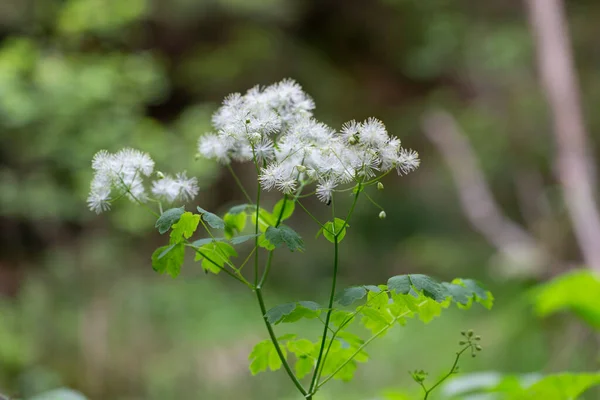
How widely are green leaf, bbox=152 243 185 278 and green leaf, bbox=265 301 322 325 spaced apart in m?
0.12

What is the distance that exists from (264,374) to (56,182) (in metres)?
1.86

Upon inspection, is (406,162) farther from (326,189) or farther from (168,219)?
(168,219)

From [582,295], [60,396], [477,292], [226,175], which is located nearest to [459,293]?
[477,292]

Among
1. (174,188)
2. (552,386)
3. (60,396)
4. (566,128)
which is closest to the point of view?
(174,188)

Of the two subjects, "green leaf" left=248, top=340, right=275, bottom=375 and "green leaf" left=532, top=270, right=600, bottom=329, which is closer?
"green leaf" left=248, top=340, right=275, bottom=375

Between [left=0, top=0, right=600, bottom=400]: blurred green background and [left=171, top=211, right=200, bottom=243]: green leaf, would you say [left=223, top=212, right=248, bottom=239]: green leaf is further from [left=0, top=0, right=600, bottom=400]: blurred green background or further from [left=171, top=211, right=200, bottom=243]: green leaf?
[left=0, top=0, right=600, bottom=400]: blurred green background

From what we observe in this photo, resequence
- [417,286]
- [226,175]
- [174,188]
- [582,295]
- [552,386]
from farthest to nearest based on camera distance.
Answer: [226,175], [582,295], [552,386], [174,188], [417,286]

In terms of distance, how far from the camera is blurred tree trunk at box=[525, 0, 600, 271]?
3.22 m

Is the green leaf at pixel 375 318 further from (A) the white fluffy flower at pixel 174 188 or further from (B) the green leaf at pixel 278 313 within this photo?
(A) the white fluffy flower at pixel 174 188

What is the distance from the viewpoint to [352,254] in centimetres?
584

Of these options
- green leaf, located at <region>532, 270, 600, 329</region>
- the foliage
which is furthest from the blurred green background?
the foliage

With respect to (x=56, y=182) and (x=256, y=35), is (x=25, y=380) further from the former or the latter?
(x=256, y=35)

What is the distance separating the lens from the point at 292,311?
0.64 metres

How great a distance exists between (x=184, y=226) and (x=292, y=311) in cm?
15
